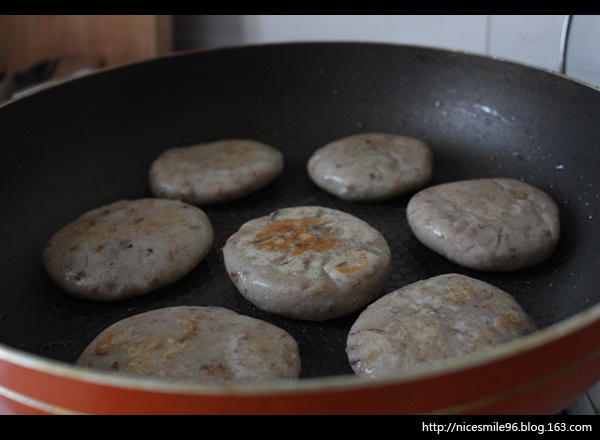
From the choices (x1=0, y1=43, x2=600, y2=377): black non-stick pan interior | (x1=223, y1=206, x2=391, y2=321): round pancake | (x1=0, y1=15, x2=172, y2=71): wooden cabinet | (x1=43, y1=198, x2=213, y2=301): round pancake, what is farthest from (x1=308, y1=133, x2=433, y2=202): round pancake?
(x1=0, y1=15, x2=172, y2=71): wooden cabinet

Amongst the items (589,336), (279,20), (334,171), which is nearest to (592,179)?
(334,171)

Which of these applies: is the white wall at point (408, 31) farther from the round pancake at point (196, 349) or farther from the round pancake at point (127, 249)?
the round pancake at point (196, 349)

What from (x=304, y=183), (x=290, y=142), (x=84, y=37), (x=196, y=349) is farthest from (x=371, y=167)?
(x=84, y=37)

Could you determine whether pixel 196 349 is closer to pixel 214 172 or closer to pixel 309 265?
pixel 309 265

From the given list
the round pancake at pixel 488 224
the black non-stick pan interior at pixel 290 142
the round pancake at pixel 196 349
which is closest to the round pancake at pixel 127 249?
the black non-stick pan interior at pixel 290 142

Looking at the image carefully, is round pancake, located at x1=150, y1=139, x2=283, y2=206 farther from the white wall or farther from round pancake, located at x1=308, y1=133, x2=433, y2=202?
the white wall

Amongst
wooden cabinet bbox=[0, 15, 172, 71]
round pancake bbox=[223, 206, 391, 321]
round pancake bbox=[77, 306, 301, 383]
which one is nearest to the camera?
round pancake bbox=[77, 306, 301, 383]
